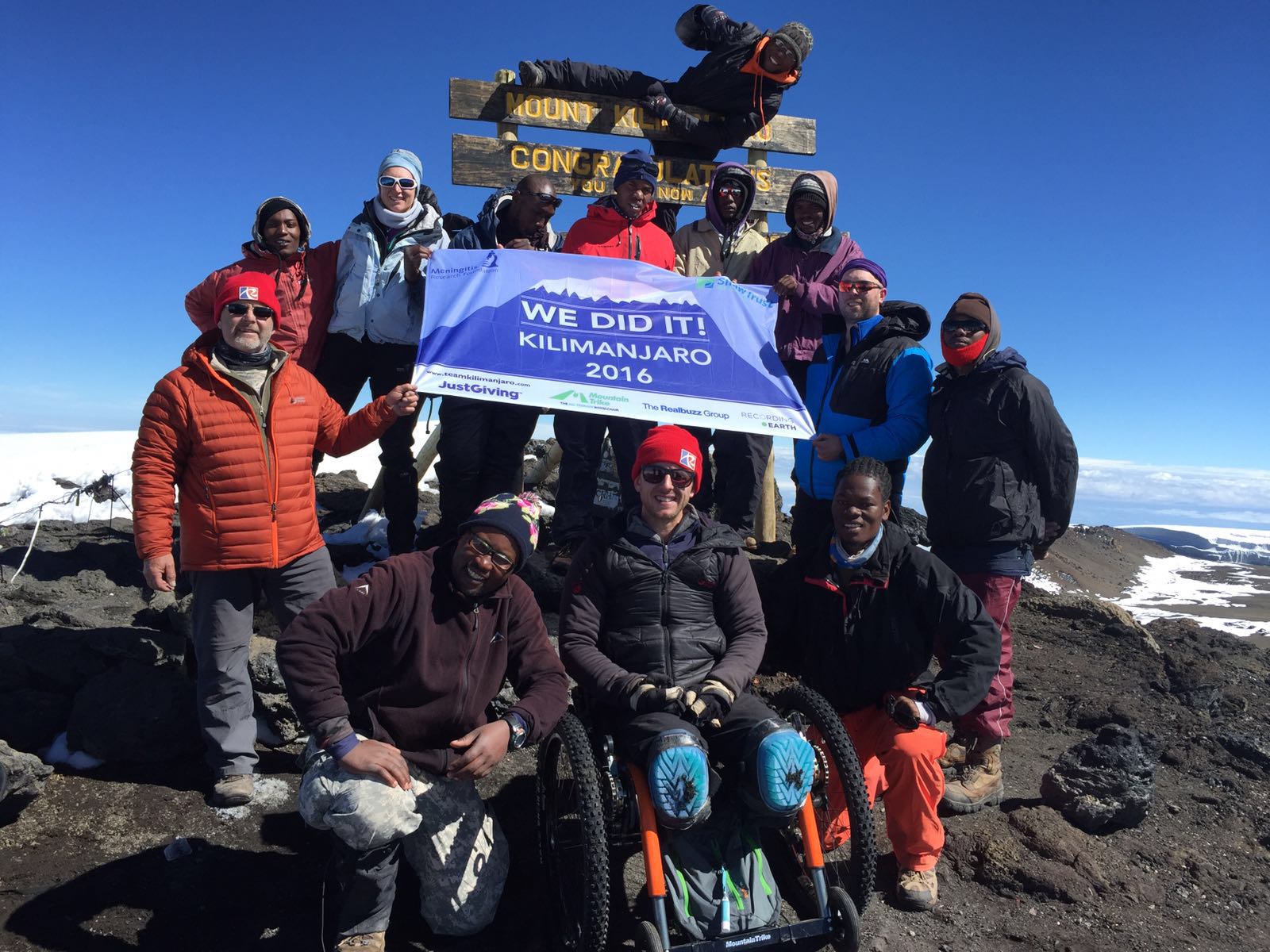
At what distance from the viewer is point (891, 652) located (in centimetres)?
370

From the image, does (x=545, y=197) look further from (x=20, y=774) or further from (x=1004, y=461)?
(x=20, y=774)

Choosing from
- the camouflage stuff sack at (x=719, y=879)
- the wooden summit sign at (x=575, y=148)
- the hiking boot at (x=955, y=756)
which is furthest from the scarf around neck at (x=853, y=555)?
the wooden summit sign at (x=575, y=148)

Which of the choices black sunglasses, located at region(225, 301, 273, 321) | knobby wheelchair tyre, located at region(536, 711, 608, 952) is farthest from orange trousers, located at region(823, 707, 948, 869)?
black sunglasses, located at region(225, 301, 273, 321)

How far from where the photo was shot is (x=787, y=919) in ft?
10.9

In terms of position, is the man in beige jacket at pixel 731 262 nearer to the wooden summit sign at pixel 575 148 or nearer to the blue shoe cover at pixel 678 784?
the wooden summit sign at pixel 575 148

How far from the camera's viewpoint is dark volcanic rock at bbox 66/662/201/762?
4.34m

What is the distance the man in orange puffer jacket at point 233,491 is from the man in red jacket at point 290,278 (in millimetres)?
968

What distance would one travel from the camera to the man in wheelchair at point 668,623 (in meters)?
3.15

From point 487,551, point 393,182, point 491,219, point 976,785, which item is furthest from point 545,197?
point 976,785

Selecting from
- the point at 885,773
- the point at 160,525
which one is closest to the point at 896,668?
the point at 885,773

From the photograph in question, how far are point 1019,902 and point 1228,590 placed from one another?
761 inches

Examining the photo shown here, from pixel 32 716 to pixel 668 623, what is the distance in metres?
3.73

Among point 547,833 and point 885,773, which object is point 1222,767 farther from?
point 547,833

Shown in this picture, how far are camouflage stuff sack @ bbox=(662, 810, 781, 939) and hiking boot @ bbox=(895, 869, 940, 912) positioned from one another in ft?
2.76
